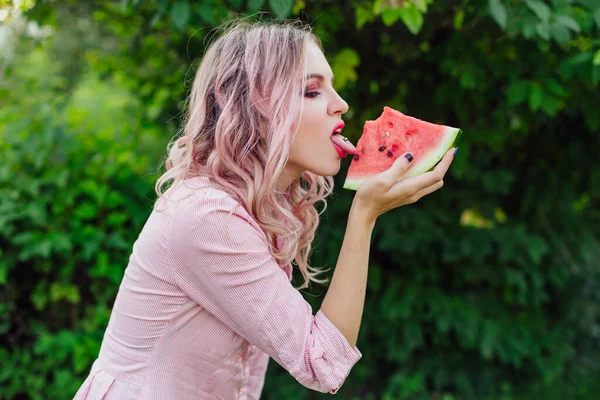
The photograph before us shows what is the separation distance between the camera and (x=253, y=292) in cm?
169

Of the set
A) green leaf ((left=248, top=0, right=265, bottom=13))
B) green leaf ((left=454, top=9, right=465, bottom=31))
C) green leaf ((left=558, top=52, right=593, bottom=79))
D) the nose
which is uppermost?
green leaf ((left=248, top=0, right=265, bottom=13))

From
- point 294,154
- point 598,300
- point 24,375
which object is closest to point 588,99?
point 598,300

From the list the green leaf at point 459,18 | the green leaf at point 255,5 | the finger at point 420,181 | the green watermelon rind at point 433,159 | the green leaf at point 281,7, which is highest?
the green leaf at point 255,5

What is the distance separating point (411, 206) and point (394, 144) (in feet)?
6.88

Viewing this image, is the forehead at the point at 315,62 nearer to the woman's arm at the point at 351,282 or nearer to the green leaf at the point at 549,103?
the woman's arm at the point at 351,282

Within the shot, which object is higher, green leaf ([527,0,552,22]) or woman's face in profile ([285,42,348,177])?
woman's face in profile ([285,42,348,177])

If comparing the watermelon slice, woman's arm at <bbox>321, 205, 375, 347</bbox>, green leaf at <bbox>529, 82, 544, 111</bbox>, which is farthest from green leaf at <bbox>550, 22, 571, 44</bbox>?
woman's arm at <bbox>321, 205, 375, 347</bbox>

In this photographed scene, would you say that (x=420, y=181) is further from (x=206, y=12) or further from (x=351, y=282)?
(x=206, y=12)

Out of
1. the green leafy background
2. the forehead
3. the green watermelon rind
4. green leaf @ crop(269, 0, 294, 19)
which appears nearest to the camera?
the forehead

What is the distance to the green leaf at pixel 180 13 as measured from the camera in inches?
106

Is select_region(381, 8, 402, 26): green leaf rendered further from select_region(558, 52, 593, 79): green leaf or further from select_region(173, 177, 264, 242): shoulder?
select_region(173, 177, 264, 242): shoulder

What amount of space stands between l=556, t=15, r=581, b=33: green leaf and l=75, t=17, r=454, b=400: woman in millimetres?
1308

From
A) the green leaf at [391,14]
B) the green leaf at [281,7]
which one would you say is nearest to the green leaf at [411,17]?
the green leaf at [391,14]

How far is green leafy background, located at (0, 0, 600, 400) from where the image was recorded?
11.6 ft
